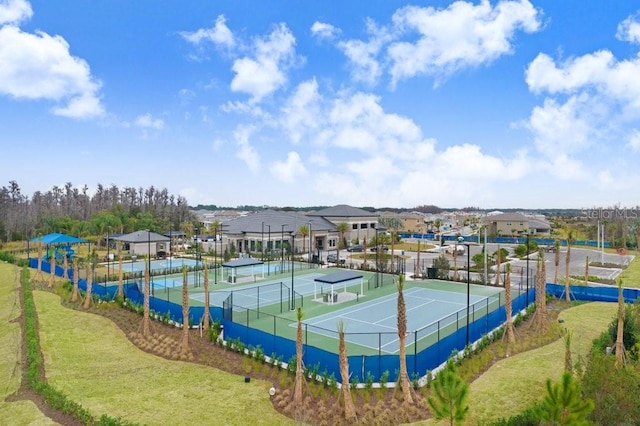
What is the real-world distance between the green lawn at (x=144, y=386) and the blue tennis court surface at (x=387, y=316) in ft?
15.4

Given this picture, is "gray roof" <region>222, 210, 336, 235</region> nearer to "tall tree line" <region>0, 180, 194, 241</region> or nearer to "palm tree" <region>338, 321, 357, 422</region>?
"tall tree line" <region>0, 180, 194, 241</region>

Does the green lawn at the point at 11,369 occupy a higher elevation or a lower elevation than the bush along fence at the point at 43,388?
lower

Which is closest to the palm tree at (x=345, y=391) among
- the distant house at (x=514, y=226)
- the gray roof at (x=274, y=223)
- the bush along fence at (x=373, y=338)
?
the bush along fence at (x=373, y=338)

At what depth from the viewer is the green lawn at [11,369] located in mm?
11023

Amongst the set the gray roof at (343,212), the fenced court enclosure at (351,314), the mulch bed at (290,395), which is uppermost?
the gray roof at (343,212)

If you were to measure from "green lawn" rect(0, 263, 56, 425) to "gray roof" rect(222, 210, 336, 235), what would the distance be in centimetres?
2798

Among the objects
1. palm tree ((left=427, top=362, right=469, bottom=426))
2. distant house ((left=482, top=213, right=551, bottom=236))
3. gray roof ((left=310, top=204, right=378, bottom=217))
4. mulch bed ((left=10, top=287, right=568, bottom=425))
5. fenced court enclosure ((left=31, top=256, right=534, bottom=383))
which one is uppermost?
gray roof ((left=310, top=204, right=378, bottom=217))

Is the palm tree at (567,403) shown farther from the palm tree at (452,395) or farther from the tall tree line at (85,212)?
the tall tree line at (85,212)

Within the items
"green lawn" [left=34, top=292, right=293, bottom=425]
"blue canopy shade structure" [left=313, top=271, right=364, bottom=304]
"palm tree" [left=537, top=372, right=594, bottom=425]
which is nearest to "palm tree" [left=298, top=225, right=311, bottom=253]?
"blue canopy shade structure" [left=313, top=271, right=364, bottom=304]

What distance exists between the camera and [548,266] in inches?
1588

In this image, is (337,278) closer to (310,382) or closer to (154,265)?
(310,382)

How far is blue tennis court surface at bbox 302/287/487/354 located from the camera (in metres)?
17.7

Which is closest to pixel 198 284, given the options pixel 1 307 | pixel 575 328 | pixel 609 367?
pixel 1 307

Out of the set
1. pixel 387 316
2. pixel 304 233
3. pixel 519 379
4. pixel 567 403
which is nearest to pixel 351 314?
pixel 387 316
